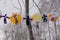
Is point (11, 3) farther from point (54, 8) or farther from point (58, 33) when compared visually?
point (58, 33)

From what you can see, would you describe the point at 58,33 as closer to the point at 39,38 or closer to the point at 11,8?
the point at 39,38

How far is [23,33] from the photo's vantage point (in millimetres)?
1979

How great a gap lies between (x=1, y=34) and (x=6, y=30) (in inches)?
3.1

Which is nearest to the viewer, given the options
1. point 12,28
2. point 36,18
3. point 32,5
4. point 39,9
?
point 36,18

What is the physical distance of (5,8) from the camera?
6.14ft

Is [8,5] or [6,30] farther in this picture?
Answer: [6,30]

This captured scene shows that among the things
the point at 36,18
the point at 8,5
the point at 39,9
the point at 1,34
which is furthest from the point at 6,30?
the point at 36,18

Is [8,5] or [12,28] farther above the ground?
[8,5]

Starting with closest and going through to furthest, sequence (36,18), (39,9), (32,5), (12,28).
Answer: (36,18) → (32,5) → (39,9) → (12,28)

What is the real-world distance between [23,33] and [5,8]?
35 centimetres

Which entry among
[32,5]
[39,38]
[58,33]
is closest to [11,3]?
[32,5]

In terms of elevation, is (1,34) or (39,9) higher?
(39,9)

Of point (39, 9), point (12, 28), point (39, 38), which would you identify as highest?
point (39, 9)

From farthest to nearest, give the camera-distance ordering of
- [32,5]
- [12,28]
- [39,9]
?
[12,28], [39,9], [32,5]
